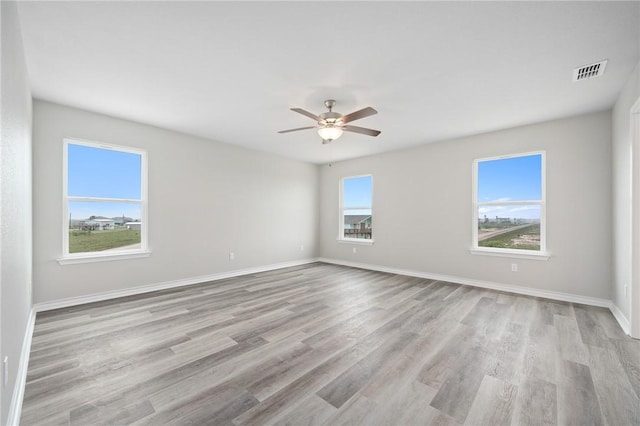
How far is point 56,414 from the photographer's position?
159 cm

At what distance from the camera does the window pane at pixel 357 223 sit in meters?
6.30

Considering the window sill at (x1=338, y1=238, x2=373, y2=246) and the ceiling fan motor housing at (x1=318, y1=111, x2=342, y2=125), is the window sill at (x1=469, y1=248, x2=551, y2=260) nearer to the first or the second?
the window sill at (x1=338, y1=238, x2=373, y2=246)

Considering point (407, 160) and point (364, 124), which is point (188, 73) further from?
point (407, 160)

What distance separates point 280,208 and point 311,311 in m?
3.30

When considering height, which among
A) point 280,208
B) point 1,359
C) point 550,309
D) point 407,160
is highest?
point 407,160

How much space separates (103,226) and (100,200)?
0.38m

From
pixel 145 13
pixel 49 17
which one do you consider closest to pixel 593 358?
pixel 145 13

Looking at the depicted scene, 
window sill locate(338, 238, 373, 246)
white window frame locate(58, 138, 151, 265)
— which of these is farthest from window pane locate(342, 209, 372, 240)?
white window frame locate(58, 138, 151, 265)

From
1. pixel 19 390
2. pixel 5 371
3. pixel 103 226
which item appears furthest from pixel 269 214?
pixel 5 371

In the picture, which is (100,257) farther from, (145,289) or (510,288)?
(510,288)

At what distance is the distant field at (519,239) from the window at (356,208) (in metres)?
2.39

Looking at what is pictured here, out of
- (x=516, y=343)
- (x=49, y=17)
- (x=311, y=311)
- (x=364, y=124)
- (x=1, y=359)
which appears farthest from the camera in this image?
(x=364, y=124)

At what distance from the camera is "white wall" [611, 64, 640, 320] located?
279 centimetres

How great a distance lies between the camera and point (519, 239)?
4.34 metres
